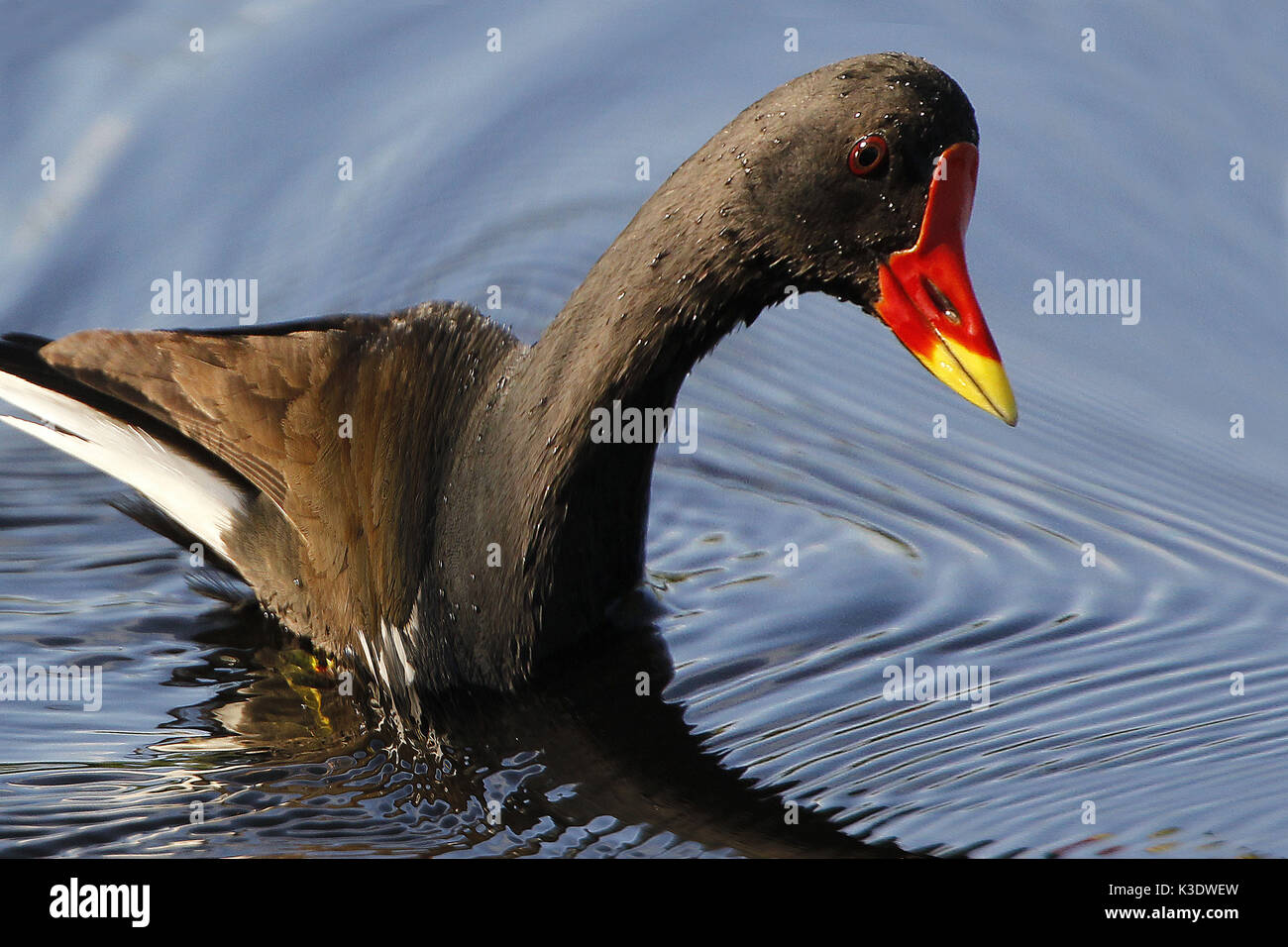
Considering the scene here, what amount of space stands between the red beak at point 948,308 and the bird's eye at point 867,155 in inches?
6.4

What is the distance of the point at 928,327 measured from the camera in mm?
3418

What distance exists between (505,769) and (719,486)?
1.44 meters

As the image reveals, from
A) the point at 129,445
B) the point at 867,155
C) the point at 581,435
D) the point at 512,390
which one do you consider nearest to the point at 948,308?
the point at 867,155

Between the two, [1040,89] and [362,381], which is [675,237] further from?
[1040,89]

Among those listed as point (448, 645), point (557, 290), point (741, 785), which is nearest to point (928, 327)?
point (741, 785)

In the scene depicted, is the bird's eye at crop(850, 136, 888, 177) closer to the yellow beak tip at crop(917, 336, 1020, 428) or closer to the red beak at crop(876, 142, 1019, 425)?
the red beak at crop(876, 142, 1019, 425)

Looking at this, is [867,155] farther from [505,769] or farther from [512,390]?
[505,769]

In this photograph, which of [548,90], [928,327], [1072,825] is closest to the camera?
Answer: [1072,825]

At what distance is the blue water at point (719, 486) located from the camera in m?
3.28

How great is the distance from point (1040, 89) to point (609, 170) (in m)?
1.50

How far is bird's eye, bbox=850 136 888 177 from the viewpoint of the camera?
128 inches

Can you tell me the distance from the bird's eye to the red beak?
0.16m

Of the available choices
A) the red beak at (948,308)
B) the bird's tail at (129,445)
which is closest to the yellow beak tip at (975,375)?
the red beak at (948,308)

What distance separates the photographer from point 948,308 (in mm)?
3406
